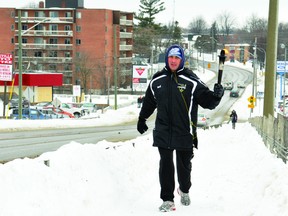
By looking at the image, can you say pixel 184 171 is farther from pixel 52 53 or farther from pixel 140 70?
pixel 52 53

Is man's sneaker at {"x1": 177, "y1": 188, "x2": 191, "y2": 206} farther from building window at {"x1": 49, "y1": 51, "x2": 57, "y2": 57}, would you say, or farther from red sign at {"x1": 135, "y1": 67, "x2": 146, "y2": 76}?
building window at {"x1": 49, "y1": 51, "x2": 57, "y2": 57}

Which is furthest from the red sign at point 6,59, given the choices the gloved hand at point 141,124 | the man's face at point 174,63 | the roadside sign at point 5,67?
the man's face at point 174,63

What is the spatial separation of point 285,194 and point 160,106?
5.59 ft

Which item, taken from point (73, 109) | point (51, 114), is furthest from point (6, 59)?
point (73, 109)

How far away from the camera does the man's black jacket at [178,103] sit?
20.4 feet

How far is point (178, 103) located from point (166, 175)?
0.87m

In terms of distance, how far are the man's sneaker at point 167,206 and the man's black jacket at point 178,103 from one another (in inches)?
24.5

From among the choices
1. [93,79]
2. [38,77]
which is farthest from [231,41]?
[38,77]

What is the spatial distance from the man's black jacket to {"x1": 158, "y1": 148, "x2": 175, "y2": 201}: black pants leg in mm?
136

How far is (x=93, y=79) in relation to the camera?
9181 cm

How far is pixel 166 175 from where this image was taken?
648 centimetres

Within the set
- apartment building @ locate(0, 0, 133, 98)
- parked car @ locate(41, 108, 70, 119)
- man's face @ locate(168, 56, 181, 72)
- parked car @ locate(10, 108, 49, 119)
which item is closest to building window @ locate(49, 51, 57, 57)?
apartment building @ locate(0, 0, 133, 98)

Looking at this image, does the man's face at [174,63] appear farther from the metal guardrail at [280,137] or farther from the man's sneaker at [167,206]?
the metal guardrail at [280,137]

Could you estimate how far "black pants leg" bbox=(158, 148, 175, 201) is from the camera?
6.39 metres
